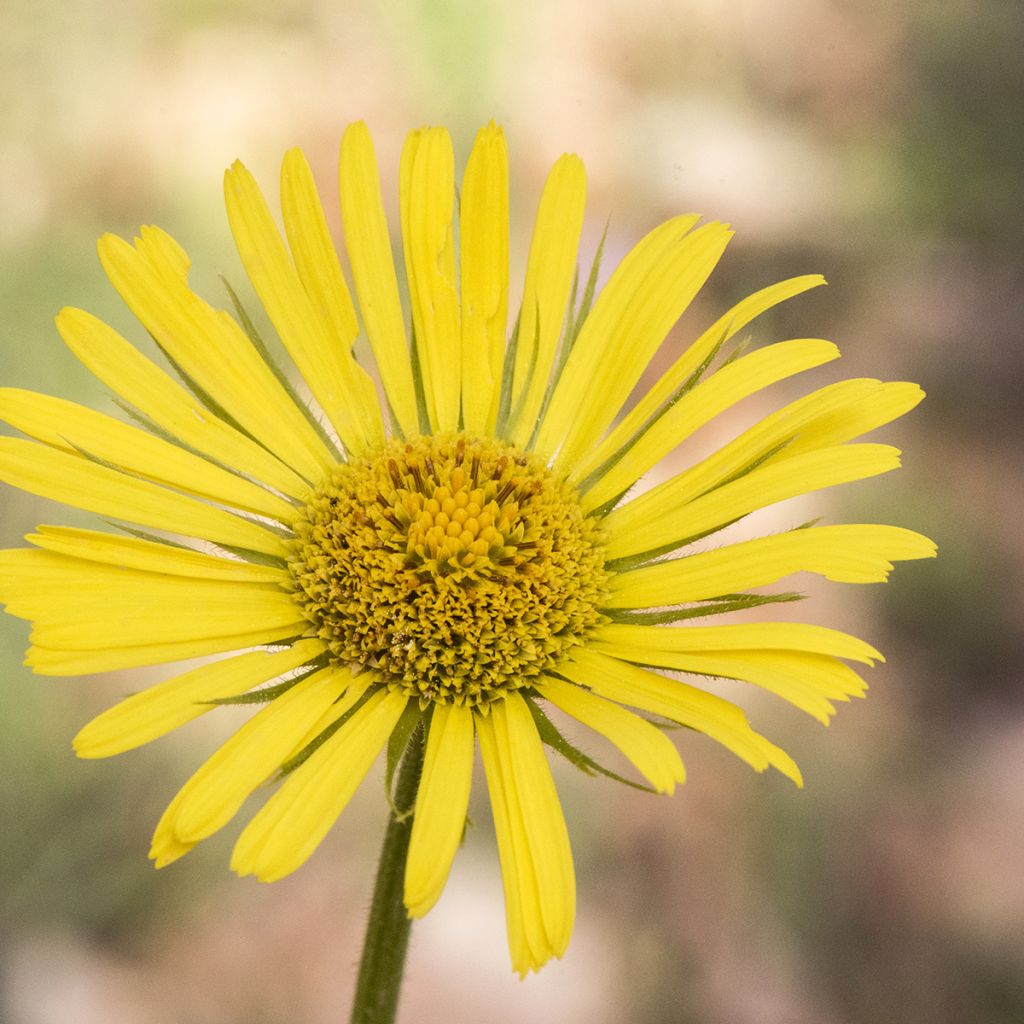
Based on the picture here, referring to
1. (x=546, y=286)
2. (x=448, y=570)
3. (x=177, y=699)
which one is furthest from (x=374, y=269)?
(x=177, y=699)

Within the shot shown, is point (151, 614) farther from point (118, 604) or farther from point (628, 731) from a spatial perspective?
point (628, 731)

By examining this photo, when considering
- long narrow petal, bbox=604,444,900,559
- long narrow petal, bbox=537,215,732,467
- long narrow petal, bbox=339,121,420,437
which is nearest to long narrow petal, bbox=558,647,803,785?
long narrow petal, bbox=604,444,900,559

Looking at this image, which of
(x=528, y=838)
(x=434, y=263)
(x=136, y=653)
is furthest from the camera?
(x=434, y=263)

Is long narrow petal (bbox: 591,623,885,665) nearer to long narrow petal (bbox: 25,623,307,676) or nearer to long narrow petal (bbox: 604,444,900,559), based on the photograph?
long narrow petal (bbox: 604,444,900,559)

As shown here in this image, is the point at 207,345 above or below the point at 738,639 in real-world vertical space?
above

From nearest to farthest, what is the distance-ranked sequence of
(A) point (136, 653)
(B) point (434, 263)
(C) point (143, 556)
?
(A) point (136, 653)
(C) point (143, 556)
(B) point (434, 263)

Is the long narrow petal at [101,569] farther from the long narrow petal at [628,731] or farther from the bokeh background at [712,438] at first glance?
the bokeh background at [712,438]

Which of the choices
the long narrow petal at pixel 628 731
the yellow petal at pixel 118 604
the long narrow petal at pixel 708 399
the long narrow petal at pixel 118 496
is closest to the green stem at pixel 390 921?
the long narrow petal at pixel 628 731

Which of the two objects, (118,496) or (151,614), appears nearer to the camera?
(151,614)
